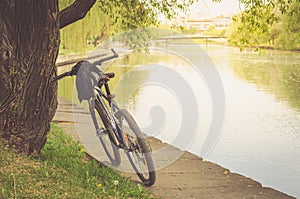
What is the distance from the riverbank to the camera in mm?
5082

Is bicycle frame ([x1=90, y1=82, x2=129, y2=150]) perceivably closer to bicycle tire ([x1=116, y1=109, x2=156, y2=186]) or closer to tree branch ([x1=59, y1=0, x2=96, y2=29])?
bicycle tire ([x1=116, y1=109, x2=156, y2=186])

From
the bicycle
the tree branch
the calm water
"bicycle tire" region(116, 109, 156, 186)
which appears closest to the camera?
"bicycle tire" region(116, 109, 156, 186)

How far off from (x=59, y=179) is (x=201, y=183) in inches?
63.3

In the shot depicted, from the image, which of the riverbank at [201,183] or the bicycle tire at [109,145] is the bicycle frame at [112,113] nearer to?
the bicycle tire at [109,145]

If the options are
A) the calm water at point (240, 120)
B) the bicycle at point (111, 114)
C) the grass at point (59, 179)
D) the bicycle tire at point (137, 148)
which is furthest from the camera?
the calm water at point (240, 120)

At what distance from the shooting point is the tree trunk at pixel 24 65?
504cm

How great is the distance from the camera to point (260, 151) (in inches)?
386

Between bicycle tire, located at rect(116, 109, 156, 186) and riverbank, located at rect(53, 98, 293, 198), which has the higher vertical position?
bicycle tire, located at rect(116, 109, 156, 186)

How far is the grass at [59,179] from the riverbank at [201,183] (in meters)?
0.36

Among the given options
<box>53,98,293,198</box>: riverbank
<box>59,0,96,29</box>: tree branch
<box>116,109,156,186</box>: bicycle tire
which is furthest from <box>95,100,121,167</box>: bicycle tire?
<box>59,0,96,29</box>: tree branch

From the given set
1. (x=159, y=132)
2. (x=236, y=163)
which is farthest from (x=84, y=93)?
(x=159, y=132)

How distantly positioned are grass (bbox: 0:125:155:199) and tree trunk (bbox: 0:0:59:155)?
0.27 meters

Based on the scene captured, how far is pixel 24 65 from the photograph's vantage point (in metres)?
5.09

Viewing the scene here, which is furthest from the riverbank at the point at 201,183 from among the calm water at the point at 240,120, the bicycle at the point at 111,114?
the calm water at the point at 240,120
